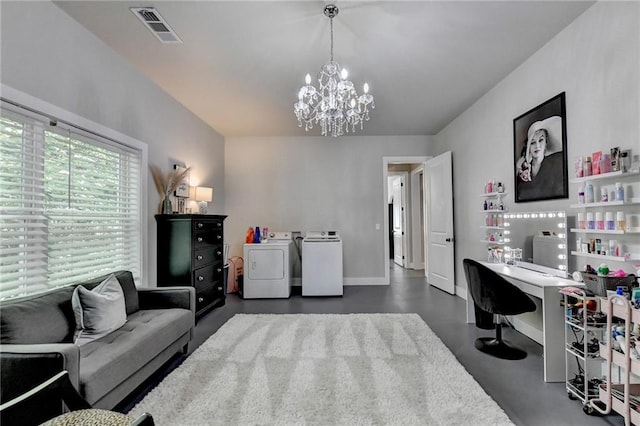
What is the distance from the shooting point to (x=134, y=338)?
6.56ft

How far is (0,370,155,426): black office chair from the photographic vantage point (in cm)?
119

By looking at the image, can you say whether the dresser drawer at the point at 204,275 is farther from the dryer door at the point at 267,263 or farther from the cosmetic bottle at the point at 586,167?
the cosmetic bottle at the point at 586,167

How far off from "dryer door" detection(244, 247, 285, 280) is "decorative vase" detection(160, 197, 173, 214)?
4.99 ft

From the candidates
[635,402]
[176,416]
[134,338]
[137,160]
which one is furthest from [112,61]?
[635,402]

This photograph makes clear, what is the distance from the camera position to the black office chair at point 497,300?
253 cm

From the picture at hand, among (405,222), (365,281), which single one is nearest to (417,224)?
(405,222)

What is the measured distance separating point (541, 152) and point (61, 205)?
4.21 meters

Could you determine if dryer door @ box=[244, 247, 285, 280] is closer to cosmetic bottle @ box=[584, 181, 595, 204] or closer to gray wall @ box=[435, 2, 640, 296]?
gray wall @ box=[435, 2, 640, 296]

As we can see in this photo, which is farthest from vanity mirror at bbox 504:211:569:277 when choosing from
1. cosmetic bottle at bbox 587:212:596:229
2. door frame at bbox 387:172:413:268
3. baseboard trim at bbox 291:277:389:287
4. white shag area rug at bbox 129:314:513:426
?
door frame at bbox 387:172:413:268

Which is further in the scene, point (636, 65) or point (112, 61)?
point (112, 61)

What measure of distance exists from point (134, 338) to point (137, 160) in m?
2.02

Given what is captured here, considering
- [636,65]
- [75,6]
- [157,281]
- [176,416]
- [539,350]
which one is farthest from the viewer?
[157,281]

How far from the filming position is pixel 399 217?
8398 mm

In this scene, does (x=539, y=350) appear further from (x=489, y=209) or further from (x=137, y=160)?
(x=137, y=160)
